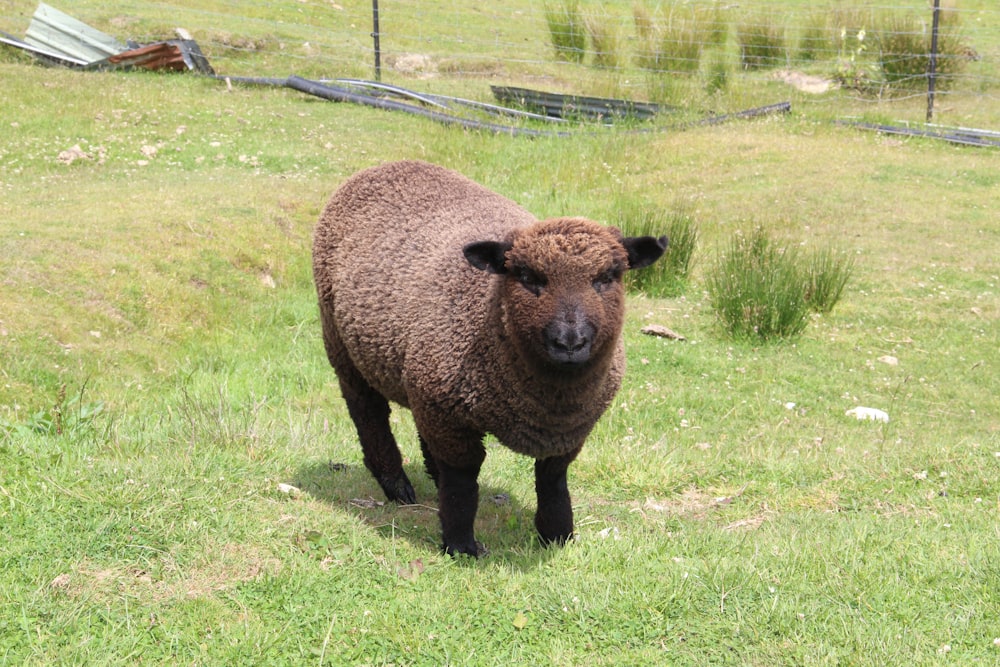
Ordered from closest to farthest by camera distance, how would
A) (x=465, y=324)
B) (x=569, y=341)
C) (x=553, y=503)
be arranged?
(x=569, y=341), (x=465, y=324), (x=553, y=503)

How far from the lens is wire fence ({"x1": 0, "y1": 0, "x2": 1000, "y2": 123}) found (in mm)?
20344

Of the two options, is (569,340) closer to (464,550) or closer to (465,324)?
(465,324)

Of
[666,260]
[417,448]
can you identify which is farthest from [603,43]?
[417,448]

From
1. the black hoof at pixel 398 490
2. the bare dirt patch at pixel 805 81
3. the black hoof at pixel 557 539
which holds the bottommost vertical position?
the black hoof at pixel 398 490

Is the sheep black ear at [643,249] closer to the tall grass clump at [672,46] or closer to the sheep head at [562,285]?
the sheep head at [562,285]

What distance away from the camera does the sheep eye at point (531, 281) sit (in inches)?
191

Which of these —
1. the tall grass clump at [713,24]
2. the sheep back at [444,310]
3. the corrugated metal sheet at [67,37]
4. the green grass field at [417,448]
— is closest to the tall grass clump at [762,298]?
the green grass field at [417,448]

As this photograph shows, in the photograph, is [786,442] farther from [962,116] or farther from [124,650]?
[962,116]

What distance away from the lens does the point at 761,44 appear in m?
23.1

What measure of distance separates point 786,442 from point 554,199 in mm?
7103

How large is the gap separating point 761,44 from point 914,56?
12.0 feet

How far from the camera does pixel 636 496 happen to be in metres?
6.79

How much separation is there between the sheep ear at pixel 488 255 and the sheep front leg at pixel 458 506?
1.13 m

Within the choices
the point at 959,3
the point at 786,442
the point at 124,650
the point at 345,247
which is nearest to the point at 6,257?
the point at 345,247
